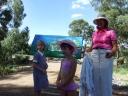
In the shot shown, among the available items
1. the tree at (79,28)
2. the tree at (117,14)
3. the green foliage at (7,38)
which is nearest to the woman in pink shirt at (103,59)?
the green foliage at (7,38)

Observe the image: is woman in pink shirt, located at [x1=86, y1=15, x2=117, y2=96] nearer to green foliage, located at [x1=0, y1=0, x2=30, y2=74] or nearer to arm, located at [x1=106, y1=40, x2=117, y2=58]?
arm, located at [x1=106, y1=40, x2=117, y2=58]

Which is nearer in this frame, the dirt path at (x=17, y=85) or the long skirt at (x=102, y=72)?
the long skirt at (x=102, y=72)

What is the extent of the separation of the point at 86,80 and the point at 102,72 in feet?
1.35

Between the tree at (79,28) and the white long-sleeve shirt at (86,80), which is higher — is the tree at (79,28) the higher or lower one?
the higher one

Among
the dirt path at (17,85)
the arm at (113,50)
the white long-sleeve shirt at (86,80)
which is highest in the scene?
the arm at (113,50)

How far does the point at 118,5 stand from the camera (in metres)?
33.1

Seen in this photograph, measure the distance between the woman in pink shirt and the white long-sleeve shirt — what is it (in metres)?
0.22

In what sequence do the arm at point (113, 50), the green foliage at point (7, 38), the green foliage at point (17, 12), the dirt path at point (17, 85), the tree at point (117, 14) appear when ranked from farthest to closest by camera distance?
the green foliage at point (17, 12) < the tree at point (117, 14) < the green foliage at point (7, 38) < the dirt path at point (17, 85) < the arm at point (113, 50)

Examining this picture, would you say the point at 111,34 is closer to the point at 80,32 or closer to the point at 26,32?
the point at 26,32

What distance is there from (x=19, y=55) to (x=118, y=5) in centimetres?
1307

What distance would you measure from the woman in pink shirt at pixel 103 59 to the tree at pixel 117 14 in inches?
999

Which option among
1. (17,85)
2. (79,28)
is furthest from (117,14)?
(79,28)

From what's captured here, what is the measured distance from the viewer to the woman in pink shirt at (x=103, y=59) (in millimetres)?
4918

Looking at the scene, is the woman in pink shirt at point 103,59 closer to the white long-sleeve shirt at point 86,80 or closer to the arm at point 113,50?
the arm at point 113,50
